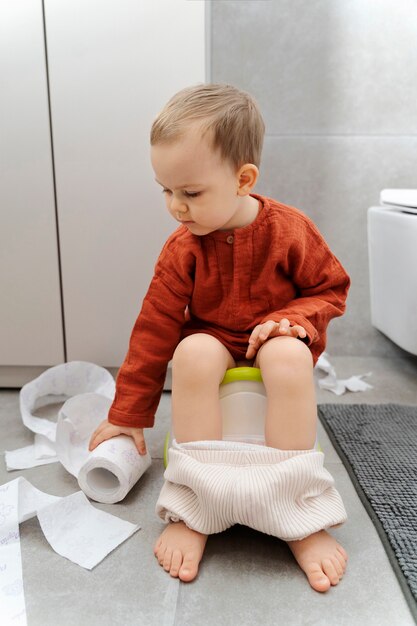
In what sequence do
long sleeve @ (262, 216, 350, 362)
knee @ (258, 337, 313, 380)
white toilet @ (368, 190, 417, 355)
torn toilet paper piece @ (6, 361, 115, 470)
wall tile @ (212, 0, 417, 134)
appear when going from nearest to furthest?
knee @ (258, 337, 313, 380)
long sleeve @ (262, 216, 350, 362)
torn toilet paper piece @ (6, 361, 115, 470)
white toilet @ (368, 190, 417, 355)
wall tile @ (212, 0, 417, 134)

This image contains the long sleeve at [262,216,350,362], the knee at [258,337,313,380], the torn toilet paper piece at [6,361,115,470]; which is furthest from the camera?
the torn toilet paper piece at [6,361,115,470]

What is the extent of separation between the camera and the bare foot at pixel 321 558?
0.61 m

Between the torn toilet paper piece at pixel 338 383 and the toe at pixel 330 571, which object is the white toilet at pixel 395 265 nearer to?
the torn toilet paper piece at pixel 338 383

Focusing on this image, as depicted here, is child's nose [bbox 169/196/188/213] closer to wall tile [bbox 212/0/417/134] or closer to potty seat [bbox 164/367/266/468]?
potty seat [bbox 164/367/266/468]

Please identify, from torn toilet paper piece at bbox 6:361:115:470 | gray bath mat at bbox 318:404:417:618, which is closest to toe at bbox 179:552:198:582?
gray bath mat at bbox 318:404:417:618

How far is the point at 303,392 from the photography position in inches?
27.0

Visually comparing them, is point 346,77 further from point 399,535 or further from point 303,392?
point 399,535

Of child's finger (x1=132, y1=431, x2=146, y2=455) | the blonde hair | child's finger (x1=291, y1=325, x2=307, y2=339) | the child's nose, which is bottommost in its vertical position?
child's finger (x1=132, y1=431, x2=146, y2=455)

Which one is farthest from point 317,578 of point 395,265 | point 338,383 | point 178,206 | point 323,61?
point 323,61

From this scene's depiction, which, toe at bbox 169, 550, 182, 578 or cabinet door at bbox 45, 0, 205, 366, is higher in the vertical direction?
cabinet door at bbox 45, 0, 205, 366

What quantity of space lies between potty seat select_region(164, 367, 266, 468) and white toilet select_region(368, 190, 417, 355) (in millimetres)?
501

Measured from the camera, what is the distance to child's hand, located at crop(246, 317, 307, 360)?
2.33 feet

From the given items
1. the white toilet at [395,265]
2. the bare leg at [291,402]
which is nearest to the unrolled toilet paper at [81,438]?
the bare leg at [291,402]

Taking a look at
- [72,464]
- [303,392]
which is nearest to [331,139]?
[303,392]
